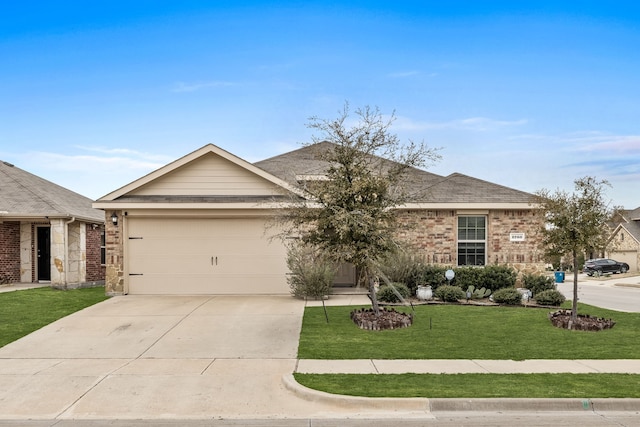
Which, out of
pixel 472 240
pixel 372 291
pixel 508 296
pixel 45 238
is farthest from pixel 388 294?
pixel 45 238

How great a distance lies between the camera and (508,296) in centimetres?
1480

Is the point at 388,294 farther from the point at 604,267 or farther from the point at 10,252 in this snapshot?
the point at 604,267

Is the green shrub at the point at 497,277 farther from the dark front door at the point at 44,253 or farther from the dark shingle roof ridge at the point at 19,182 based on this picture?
the dark front door at the point at 44,253

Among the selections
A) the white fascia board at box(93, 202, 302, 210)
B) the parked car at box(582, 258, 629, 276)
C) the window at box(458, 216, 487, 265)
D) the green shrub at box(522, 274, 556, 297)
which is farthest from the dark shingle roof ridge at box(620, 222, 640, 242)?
the white fascia board at box(93, 202, 302, 210)

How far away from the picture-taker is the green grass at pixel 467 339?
905 centimetres

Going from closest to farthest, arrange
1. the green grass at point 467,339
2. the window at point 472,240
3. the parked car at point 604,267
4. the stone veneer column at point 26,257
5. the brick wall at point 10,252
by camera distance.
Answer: the green grass at point 467,339 < the window at point 472,240 < the brick wall at point 10,252 < the stone veneer column at point 26,257 < the parked car at point 604,267

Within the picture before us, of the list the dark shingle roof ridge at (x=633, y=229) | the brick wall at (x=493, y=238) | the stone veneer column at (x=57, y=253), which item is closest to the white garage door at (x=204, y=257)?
the stone veneer column at (x=57, y=253)

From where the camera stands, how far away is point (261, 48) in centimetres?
1761

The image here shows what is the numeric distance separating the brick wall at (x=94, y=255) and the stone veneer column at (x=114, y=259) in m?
4.84

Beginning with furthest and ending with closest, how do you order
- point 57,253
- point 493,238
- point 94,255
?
1. point 94,255
2. point 57,253
3. point 493,238

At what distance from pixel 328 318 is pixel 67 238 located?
37.6ft

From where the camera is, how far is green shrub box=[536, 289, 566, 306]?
48.7 feet

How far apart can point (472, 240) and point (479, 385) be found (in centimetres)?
1084

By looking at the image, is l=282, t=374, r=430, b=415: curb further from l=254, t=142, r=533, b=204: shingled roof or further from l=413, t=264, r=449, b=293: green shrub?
l=413, t=264, r=449, b=293: green shrub
